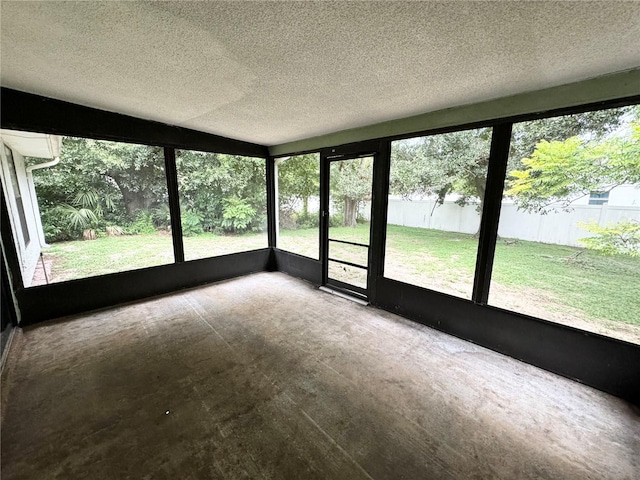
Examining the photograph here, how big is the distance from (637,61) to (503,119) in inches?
30.1

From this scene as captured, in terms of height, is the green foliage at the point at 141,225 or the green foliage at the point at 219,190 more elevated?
the green foliage at the point at 219,190

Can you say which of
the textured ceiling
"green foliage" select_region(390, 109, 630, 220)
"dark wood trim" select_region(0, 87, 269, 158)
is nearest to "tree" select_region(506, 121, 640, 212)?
"green foliage" select_region(390, 109, 630, 220)

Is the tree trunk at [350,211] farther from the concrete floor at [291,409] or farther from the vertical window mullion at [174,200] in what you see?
the vertical window mullion at [174,200]

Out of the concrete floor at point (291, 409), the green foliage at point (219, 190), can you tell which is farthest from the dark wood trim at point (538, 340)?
the green foliage at point (219, 190)

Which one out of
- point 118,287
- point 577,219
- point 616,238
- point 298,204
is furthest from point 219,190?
point 616,238

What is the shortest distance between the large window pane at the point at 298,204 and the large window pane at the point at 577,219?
10.4ft

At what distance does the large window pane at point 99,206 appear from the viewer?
4680 mm

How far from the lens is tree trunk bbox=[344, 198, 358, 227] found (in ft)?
12.4

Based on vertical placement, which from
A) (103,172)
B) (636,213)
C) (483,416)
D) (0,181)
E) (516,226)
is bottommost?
(483,416)

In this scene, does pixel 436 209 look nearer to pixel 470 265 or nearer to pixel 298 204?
pixel 470 265

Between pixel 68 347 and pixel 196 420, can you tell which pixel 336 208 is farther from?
pixel 68 347

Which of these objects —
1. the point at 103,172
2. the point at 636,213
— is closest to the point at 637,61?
the point at 636,213

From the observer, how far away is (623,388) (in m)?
1.91

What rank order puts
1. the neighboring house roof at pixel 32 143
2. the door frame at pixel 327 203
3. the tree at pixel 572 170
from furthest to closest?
the door frame at pixel 327 203 → the neighboring house roof at pixel 32 143 → the tree at pixel 572 170
